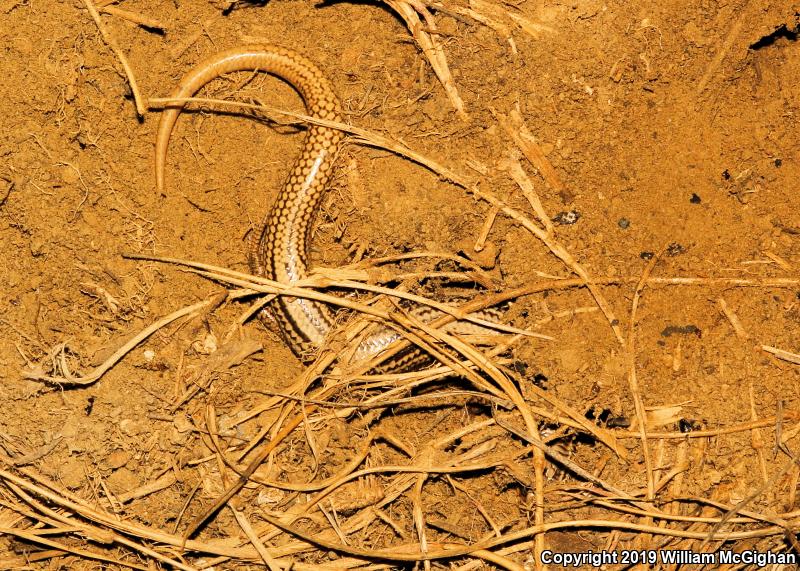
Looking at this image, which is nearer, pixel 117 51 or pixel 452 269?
pixel 117 51

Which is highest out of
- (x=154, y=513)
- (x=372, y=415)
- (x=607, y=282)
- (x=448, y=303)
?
(x=607, y=282)

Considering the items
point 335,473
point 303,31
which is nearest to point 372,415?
point 335,473

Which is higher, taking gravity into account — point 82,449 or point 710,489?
point 710,489

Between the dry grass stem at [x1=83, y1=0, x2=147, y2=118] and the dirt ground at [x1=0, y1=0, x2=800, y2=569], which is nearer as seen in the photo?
the dirt ground at [x1=0, y1=0, x2=800, y2=569]

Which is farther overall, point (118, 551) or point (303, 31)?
point (303, 31)

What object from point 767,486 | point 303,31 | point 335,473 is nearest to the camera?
point 767,486

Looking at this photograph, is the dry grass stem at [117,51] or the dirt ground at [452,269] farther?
the dry grass stem at [117,51]

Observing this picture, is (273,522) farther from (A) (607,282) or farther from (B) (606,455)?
(A) (607,282)

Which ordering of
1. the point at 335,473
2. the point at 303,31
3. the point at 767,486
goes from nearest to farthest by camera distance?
the point at 767,486 → the point at 335,473 → the point at 303,31
